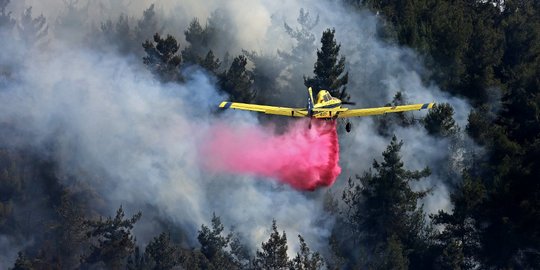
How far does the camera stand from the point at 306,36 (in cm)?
9462

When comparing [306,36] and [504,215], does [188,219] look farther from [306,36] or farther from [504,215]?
[504,215]

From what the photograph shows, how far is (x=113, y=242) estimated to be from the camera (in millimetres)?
79312

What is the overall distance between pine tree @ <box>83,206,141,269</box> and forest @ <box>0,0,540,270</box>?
6.9 inches

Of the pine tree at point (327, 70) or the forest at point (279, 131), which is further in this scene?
the pine tree at point (327, 70)

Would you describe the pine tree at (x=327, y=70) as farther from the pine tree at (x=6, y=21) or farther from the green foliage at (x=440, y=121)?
the pine tree at (x=6, y=21)

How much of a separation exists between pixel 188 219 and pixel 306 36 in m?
22.9

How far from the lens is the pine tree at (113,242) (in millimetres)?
78375

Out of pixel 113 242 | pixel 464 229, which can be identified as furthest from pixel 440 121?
pixel 113 242

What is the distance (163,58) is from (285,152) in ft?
66.4

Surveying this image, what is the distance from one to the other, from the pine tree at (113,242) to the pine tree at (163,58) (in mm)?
13582

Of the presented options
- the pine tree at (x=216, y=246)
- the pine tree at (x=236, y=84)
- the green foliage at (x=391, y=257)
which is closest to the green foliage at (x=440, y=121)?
the green foliage at (x=391, y=257)

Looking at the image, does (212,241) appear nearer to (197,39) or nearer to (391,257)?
(391,257)

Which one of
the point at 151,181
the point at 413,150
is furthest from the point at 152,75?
the point at 413,150

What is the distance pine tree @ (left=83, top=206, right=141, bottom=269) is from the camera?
7838cm
